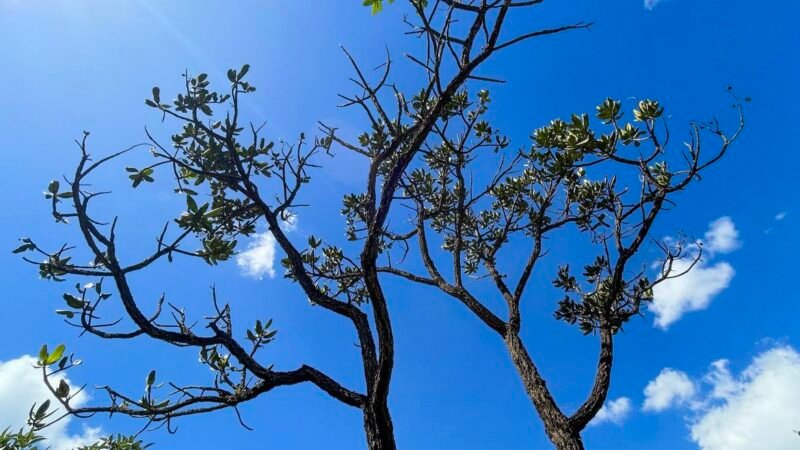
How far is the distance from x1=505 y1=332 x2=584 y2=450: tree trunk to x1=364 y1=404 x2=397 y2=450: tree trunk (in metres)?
1.79

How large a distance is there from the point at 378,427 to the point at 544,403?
202cm

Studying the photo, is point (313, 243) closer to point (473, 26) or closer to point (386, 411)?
point (386, 411)

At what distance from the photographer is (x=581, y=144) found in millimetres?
4664

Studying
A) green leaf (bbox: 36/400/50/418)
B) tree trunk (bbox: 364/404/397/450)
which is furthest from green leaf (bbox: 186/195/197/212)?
tree trunk (bbox: 364/404/397/450)

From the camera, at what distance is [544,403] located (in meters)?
4.30

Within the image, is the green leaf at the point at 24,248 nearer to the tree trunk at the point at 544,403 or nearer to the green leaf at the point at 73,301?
the green leaf at the point at 73,301

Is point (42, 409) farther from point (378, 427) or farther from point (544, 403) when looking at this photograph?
point (544, 403)

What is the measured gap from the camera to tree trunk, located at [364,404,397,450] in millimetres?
3096

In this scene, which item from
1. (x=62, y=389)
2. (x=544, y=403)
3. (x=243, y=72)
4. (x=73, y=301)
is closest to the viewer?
(x=62, y=389)

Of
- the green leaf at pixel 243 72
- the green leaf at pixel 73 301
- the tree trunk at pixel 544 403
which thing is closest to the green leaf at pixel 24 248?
the green leaf at pixel 73 301

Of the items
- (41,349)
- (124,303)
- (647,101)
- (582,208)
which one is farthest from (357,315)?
(582,208)

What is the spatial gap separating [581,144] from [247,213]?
3794 millimetres

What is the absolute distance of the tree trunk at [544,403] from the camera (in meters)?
3.94

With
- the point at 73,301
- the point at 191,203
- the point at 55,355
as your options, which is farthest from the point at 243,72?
the point at 55,355
